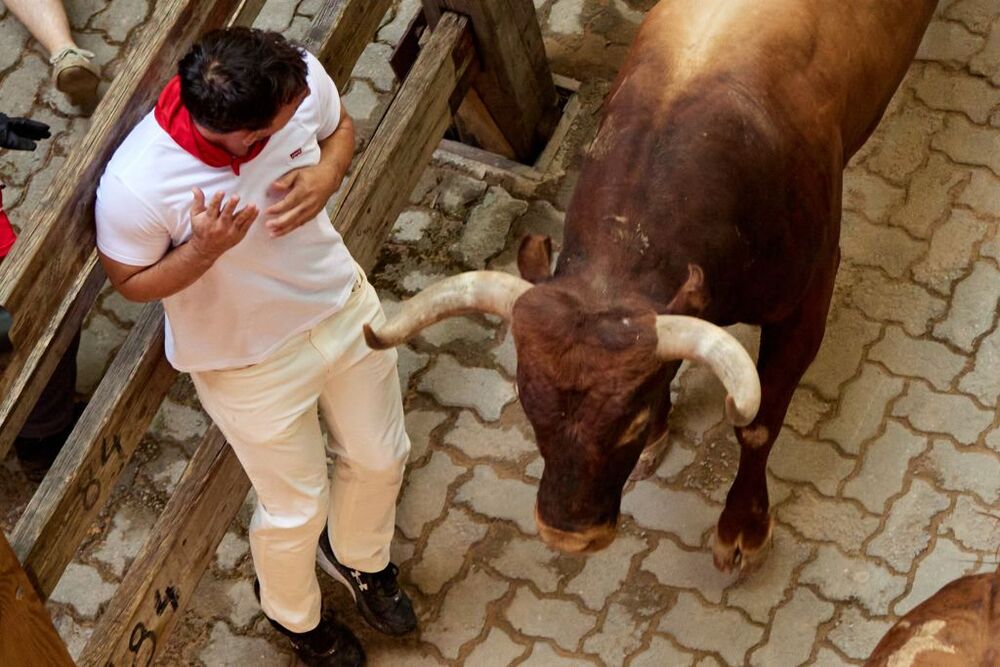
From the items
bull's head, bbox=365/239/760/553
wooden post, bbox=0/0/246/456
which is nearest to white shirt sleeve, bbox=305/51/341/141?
wooden post, bbox=0/0/246/456

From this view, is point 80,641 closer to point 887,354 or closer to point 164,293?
point 164,293

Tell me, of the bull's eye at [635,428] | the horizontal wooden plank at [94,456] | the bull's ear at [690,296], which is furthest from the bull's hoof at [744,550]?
the horizontal wooden plank at [94,456]

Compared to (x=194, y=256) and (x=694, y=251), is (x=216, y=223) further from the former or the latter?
(x=694, y=251)

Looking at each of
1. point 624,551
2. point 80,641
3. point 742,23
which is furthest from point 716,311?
point 80,641

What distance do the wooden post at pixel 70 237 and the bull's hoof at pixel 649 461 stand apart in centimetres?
213

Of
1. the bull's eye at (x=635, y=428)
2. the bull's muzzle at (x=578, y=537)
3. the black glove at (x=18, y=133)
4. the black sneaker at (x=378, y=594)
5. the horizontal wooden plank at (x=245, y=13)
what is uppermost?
the black glove at (x=18, y=133)

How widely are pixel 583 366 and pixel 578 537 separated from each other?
58 cm

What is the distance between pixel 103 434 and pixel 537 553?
173cm

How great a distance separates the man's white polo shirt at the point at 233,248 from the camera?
360 centimetres

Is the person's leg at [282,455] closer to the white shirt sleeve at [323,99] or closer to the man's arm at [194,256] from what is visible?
the man's arm at [194,256]

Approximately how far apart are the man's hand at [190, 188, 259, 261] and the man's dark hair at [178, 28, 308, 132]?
0.60 feet

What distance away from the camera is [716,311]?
4234 mm

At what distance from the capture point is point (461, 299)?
3875 mm

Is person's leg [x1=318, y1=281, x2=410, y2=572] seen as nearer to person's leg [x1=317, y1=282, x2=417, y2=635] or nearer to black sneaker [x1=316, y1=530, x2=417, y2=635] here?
person's leg [x1=317, y1=282, x2=417, y2=635]
